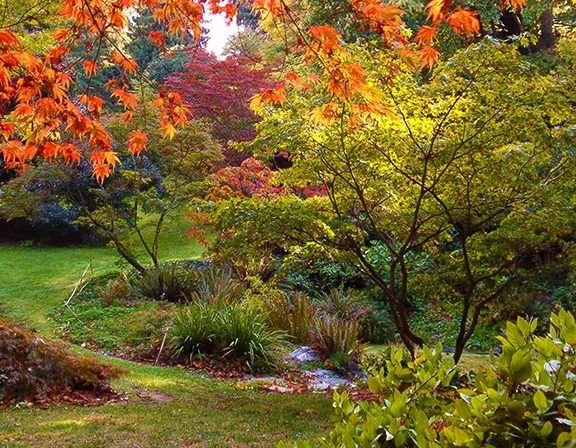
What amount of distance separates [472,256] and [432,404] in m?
4.61

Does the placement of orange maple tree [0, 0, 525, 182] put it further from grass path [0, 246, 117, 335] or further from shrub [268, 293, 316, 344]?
grass path [0, 246, 117, 335]

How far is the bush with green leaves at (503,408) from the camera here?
4.20ft

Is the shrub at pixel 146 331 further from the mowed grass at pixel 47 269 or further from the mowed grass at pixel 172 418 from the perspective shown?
the mowed grass at pixel 47 269

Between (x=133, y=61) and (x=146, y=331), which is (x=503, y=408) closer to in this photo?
(x=133, y=61)

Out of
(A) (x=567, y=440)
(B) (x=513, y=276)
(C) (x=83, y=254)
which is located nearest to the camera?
(A) (x=567, y=440)

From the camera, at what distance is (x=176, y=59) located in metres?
26.1

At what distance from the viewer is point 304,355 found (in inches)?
336

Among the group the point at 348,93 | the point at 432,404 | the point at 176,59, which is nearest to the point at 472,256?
the point at 348,93

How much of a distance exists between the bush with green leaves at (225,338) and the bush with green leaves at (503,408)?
6.33 meters

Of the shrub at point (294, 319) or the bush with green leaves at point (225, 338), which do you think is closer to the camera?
the bush with green leaves at point (225, 338)

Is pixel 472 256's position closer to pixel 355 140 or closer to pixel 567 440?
pixel 355 140

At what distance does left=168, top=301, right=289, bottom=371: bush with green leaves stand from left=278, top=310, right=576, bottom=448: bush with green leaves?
6.33m

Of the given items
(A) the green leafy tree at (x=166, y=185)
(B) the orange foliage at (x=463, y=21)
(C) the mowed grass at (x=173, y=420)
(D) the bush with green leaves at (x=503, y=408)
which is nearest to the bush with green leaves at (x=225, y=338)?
(C) the mowed grass at (x=173, y=420)

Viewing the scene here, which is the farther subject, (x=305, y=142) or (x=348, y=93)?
(x=305, y=142)
